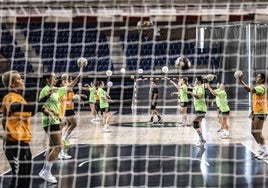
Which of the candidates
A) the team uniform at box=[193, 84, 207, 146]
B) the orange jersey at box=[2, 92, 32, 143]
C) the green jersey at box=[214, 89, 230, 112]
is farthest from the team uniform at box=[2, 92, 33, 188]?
the green jersey at box=[214, 89, 230, 112]

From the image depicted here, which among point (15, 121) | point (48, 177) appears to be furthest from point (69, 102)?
point (15, 121)

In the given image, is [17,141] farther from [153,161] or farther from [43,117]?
[153,161]

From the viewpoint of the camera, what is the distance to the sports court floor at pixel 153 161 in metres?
5.99

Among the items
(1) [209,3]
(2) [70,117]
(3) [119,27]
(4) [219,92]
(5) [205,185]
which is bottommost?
(5) [205,185]

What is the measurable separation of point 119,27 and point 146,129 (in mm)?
8648

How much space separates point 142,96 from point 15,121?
1535 cm

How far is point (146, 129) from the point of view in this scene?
12344 millimetres

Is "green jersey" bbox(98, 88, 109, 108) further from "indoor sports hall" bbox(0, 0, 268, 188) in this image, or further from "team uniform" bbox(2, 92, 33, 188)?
"team uniform" bbox(2, 92, 33, 188)

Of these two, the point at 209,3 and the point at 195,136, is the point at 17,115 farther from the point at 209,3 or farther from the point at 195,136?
the point at 195,136

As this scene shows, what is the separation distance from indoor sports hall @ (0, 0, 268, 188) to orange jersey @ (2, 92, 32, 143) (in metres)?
0.02

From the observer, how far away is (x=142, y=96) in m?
19.9

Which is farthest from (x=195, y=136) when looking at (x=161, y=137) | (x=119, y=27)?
(x=119, y=27)

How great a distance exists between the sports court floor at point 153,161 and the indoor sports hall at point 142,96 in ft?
0.06

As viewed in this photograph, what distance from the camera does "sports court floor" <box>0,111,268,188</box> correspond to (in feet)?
19.6
